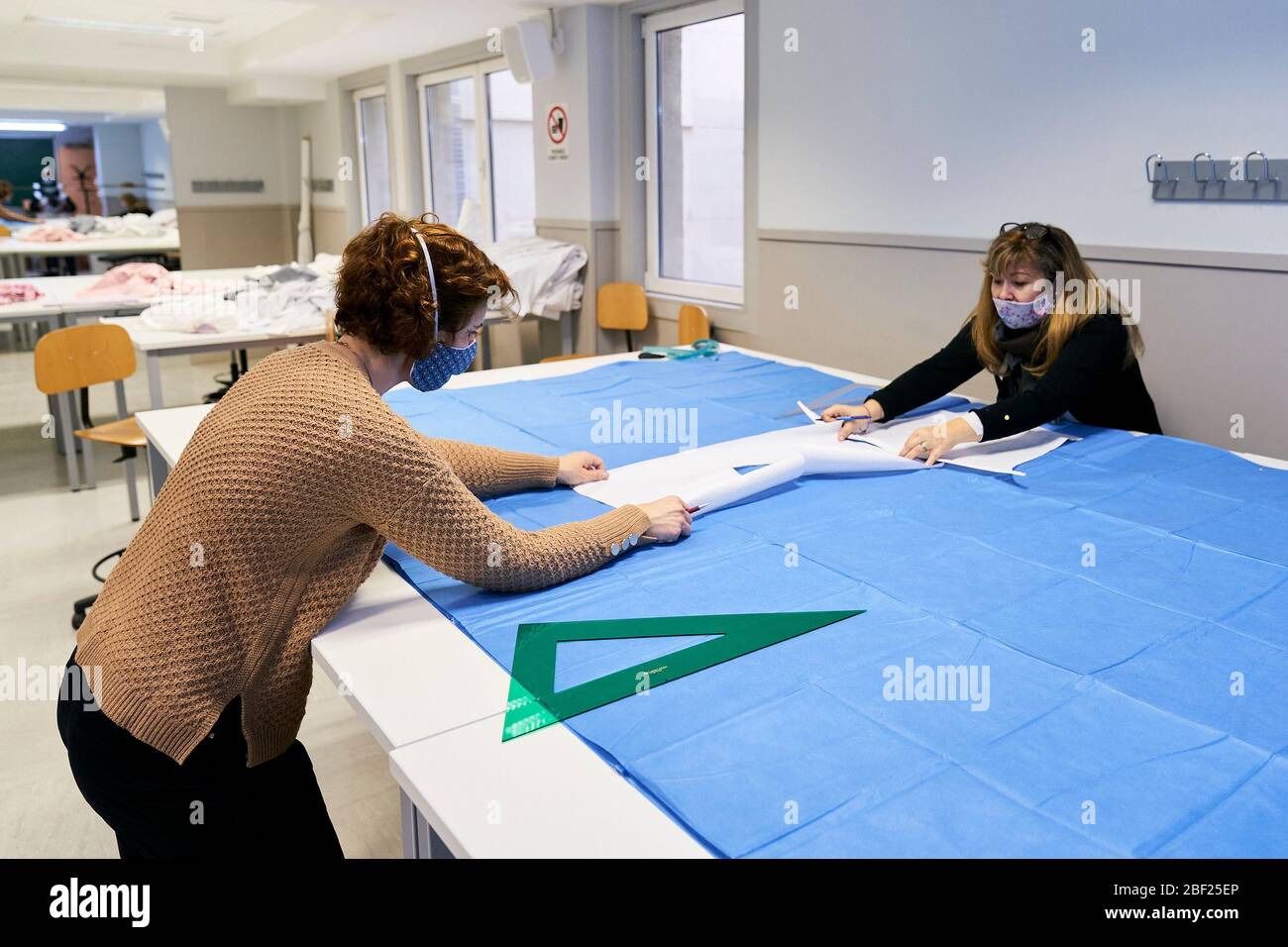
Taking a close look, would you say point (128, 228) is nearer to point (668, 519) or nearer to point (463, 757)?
point (668, 519)

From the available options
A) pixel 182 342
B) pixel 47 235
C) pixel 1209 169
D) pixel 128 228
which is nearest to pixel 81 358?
pixel 182 342

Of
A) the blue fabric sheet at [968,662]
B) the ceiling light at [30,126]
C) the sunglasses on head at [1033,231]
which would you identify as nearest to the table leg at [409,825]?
the blue fabric sheet at [968,662]

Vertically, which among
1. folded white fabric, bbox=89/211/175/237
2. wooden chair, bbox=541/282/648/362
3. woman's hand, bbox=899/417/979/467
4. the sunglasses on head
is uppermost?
folded white fabric, bbox=89/211/175/237

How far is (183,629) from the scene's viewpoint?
1270mm

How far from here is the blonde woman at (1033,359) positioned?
2.27 metres

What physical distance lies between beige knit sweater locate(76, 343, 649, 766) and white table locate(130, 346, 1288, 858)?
104 mm

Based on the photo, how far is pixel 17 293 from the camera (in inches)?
204

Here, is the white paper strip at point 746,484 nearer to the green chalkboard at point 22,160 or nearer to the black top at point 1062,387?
the black top at point 1062,387

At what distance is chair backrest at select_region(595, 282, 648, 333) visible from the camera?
5.19 meters

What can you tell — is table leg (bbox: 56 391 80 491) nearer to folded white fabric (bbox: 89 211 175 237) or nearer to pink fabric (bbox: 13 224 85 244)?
pink fabric (bbox: 13 224 85 244)

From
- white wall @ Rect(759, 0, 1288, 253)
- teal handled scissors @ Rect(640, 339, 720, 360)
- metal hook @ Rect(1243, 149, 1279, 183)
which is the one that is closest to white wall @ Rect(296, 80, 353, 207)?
white wall @ Rect(759, 0, 1288, 253)

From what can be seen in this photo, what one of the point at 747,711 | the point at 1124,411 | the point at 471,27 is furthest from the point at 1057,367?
the point at 471,27

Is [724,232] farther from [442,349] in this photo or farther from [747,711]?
[747,711]
